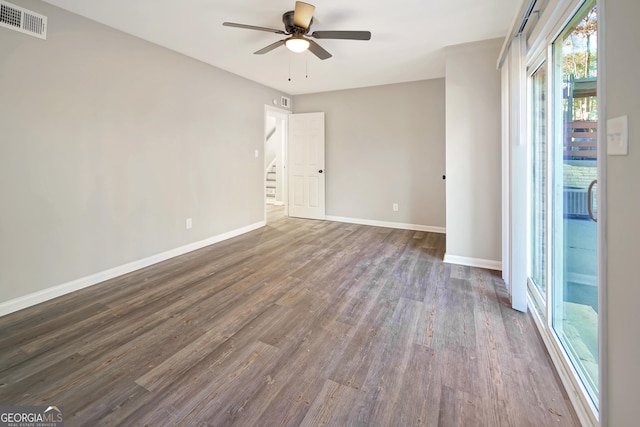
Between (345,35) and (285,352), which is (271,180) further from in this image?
(285,352)

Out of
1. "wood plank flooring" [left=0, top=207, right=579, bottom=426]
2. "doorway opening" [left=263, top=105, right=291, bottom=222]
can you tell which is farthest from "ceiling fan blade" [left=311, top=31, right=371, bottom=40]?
"doorway opening" [left=263, top=105, right=291, bottom=222]

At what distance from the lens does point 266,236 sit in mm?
4797

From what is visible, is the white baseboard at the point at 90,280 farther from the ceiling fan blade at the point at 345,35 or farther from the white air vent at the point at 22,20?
the ceiling fan blade at the point at 345,35

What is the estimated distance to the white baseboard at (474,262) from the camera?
11.1 ft

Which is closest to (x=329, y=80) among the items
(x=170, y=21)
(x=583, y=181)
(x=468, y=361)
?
(x=170, y=21)

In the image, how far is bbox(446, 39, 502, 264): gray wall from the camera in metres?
3.29

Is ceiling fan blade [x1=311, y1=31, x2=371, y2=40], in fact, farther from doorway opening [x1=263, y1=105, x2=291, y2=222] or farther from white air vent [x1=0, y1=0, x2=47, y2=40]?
doorway opening [x1=263, y1=105, x2=291, y2=222]

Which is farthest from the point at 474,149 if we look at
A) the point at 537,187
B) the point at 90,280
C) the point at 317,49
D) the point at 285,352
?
the point at 90,280

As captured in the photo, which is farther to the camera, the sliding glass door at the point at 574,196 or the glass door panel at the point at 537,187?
the glass door panel at the point at 537,187

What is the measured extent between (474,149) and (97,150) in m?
3.96

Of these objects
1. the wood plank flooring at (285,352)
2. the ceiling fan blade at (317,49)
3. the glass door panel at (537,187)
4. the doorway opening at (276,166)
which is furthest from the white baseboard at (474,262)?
the doorway opening at (276,166)

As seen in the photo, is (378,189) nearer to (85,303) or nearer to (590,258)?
(590,258)
